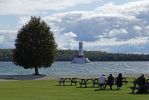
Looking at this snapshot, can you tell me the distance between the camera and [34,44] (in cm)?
7806

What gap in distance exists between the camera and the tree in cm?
7769

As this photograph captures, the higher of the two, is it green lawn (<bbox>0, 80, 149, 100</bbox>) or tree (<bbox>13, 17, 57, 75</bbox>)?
tree (<bbox>13, 17, 57, 75</bbox>)

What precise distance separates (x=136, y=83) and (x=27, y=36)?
1503 inches

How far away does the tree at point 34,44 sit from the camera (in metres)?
77.7

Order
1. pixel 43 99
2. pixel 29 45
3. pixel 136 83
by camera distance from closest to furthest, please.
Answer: pixel 43 99
pixel 136 83
pixel 29 45

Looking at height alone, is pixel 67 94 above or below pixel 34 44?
below

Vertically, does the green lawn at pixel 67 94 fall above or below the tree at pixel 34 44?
below

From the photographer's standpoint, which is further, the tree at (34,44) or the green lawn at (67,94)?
the tree at (34,44)

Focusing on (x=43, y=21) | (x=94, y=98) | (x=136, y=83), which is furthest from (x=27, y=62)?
(x=94, y=98)

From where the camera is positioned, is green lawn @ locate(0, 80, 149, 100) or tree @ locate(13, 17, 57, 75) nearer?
green lawn @ locate(0, 80, 149, 100)

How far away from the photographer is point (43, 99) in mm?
32844

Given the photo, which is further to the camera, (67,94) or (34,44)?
(34,44)

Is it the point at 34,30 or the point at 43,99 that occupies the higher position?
the point at 34,30

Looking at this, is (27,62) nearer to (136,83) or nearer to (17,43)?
(17,43)
